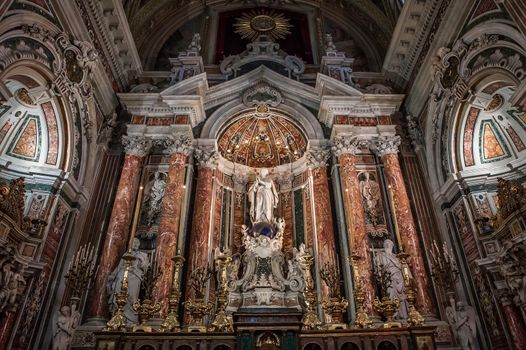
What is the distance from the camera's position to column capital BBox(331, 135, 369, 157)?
12.4 m

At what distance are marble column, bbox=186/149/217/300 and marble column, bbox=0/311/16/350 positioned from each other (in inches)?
153

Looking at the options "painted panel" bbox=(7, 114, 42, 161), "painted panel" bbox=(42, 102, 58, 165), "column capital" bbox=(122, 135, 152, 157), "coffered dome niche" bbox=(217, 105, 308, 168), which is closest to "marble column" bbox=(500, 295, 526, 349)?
"coffered dome niche" bbox=(217, 105, 308, 168)

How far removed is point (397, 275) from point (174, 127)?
7.76 m

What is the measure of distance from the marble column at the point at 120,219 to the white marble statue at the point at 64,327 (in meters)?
0.63

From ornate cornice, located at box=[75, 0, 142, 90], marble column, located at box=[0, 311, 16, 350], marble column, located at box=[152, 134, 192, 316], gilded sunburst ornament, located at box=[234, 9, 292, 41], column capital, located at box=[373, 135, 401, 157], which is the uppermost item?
gilded sunburst ornament, located at box=[234, 9, 292, 41]

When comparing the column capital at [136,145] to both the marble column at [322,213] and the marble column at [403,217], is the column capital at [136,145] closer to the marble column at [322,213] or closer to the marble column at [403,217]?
the marble column at [322,213]

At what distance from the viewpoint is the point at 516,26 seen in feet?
27.3

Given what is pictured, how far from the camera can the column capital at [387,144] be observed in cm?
1243

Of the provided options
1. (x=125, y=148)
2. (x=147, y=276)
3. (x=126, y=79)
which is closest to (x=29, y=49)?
(x=125, y=148)

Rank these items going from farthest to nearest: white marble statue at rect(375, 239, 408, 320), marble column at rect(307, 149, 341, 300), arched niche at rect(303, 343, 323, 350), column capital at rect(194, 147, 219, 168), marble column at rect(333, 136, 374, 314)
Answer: column capital at rect(194, 147, 219, 168)
marble column at rect(307, 149, 341, 300)
marble column at rect(333, 136, 374, 314)
white marble statue at rect(375, 239, 408, 320)
arched niche at rect(303, 343, 323, 350)

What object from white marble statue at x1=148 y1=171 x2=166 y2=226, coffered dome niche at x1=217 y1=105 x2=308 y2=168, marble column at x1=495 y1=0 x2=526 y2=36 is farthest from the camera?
coffered dome niche at x1=217 y1=105 x2=308 y2=168

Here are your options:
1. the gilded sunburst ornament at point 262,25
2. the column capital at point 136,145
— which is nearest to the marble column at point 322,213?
the column capital at point 136,145

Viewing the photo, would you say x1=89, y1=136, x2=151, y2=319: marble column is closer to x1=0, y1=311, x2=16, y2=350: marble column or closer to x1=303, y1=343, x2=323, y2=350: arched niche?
x1=0, y1=311, x2=16, y2=350: marble column

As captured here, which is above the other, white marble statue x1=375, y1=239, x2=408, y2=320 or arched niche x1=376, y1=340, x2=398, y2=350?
white marble statue x1=375, y1=239, x2=408, y2=320
